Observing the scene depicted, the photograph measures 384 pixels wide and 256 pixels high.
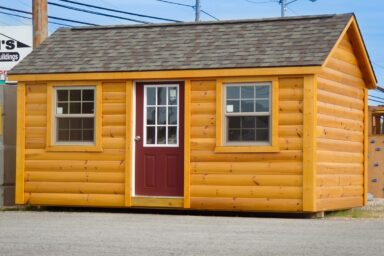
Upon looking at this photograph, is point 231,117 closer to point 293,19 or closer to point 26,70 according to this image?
point 293,19

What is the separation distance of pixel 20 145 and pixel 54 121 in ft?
2.72

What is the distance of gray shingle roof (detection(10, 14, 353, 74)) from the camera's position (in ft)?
50.3

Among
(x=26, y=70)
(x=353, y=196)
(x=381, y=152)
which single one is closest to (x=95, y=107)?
(x=26, y=70)

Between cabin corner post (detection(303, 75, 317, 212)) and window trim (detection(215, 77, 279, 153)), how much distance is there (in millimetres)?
524

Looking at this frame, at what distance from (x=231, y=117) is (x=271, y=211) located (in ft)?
6.05

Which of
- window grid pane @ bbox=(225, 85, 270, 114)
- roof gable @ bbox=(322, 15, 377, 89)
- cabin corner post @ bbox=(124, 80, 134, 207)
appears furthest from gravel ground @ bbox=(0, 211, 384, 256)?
roof gable @ bbox=(322, 15, 377, 89)

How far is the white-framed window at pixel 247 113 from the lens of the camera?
15188 millimetres

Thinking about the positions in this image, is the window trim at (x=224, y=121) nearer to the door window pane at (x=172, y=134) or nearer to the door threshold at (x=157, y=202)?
the door window pane at (x=172, y=134)

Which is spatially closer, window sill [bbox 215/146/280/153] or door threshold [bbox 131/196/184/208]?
window sill [bbox 215/146/280/153]

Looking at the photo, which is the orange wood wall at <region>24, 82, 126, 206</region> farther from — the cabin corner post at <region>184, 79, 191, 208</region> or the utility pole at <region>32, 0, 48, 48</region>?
the utility pole at <region>32, 0, 48, 48</region>

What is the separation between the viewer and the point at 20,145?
16516 mm

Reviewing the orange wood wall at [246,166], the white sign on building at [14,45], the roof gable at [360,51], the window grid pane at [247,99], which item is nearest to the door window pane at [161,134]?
the orange wood wall at [246,166]

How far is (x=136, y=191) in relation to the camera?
16.0 meters

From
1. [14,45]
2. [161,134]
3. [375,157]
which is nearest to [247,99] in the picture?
[161,134]
